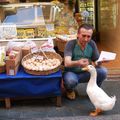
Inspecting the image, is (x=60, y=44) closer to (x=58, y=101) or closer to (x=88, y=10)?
(x=58, y=101)

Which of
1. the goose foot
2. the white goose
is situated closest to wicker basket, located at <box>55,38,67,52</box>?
the white goose

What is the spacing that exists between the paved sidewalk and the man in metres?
0.26

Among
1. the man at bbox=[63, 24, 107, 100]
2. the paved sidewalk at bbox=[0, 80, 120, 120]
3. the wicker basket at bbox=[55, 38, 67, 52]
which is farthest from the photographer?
the wicker basket at bbox=[55, 38, 67, 52]

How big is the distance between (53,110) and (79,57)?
2.90 feet

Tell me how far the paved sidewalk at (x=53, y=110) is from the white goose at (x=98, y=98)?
125 mm

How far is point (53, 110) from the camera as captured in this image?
17.5ft

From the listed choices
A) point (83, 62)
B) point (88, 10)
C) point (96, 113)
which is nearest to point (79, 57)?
point (83, 62)

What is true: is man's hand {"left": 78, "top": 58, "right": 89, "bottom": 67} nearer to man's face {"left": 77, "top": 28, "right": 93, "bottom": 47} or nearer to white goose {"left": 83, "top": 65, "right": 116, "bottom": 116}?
white goose {"left": 83, "top": 65, "right": 116, "bottom": 116}

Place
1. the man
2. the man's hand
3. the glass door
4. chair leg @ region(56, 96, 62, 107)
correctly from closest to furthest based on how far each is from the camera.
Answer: the man's hand < the man < chair leg @ region(56, 96, 62, 107) < the glass door

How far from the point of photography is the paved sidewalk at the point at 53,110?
16.6 feet

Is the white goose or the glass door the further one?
the glass door

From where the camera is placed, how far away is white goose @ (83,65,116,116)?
4953mm

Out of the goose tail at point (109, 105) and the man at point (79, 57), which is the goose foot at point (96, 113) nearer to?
the goose tail at point (109, 105)

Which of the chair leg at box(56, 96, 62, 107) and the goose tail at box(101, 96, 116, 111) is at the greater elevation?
the goose tail at box(101, 96, 116, 111)
